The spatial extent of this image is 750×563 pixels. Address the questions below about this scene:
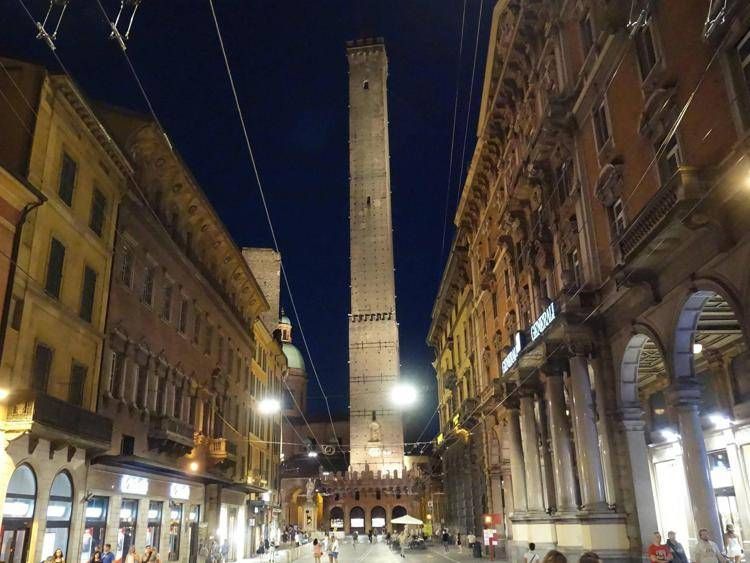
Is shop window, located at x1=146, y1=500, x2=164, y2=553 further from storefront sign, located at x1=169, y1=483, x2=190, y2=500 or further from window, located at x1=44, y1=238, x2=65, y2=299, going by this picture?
window, located at x1=44, y1=238, x2=65, y2=299

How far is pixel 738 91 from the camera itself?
45.1 feet

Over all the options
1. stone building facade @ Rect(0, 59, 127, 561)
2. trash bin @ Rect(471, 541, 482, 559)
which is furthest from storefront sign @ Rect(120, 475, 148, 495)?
trash bin @ Rect(471, 541, 482, 559)

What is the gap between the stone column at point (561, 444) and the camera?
2353cm

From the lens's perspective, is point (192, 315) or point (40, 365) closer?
point (40, 365)

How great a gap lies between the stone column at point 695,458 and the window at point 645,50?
327 inches

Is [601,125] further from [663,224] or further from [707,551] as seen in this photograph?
[707,551]

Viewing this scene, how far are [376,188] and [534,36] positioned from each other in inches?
2463

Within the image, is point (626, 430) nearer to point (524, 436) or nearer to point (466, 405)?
point (524, 436)

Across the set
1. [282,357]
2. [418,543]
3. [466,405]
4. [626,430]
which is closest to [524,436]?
[626,430]

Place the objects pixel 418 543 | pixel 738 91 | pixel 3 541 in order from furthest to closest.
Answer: pixel 418 543 < pixel 3 541 < pixel 738 91

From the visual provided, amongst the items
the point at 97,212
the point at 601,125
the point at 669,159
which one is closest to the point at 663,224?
the point at 669,159

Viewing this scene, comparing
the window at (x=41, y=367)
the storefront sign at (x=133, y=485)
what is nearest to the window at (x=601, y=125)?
the window at (x=41, y=367)

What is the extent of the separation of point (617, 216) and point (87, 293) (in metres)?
17.1

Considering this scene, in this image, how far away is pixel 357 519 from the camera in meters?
90.6
